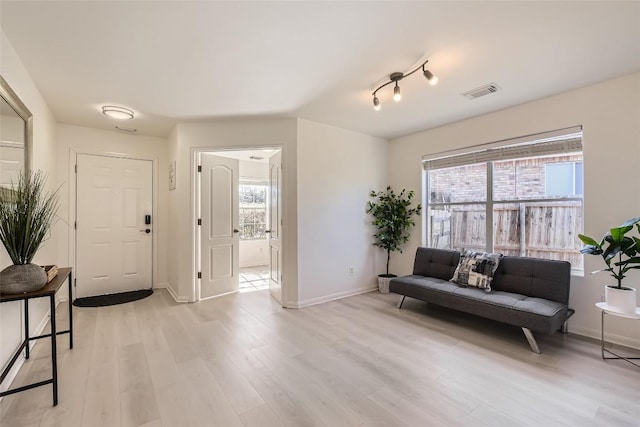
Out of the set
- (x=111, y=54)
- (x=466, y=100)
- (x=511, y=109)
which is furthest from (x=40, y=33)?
(x=511, y=109)

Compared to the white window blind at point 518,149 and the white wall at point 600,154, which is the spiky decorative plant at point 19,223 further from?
the white wall at point 600,154

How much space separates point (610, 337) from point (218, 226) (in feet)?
14.5

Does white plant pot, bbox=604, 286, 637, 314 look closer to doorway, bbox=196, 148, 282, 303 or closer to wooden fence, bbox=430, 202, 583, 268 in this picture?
wooden fence, bbox=430, 202, 583, 268

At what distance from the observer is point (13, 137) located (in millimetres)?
2078

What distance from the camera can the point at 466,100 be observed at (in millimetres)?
2953

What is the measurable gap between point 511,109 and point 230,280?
4198 millimetres

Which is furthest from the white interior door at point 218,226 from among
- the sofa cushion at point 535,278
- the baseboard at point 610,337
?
the baseboard at point 610,337

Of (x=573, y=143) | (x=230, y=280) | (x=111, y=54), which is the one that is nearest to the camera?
(x=111, y=54)

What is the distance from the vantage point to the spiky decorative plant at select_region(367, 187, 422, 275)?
13.5 ft

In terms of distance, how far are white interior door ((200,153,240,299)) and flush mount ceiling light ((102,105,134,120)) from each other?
3.02 feet

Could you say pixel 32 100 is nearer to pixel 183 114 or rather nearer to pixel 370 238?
pixel 183 114

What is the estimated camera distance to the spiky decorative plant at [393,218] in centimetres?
412

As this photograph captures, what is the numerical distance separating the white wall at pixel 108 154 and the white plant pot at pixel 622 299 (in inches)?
203

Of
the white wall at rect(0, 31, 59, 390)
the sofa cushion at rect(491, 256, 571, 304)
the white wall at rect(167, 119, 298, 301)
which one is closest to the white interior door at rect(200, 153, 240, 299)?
the white wall at rect(167, 119, 298, 301)
